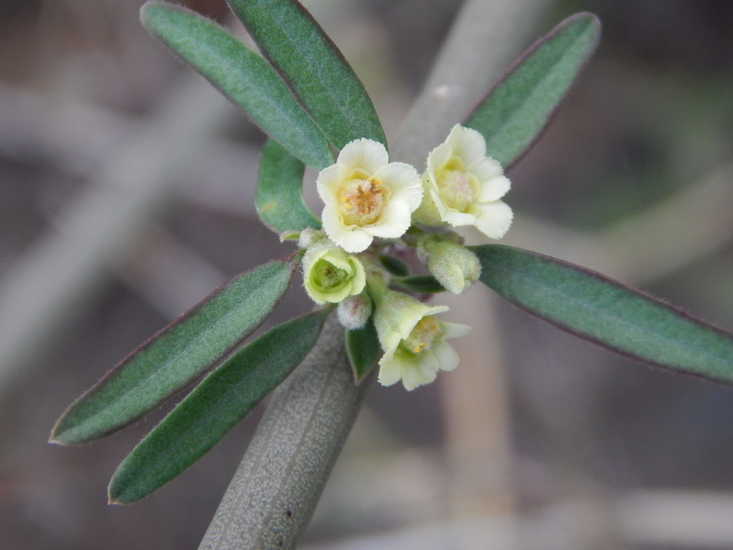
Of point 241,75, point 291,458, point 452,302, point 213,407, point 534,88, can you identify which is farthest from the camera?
point 452,302

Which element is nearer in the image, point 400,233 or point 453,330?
point 400,233

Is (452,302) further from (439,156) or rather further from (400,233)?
(400,233)

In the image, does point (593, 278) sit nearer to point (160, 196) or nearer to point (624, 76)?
point (160, 196)

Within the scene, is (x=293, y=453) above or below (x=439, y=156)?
below

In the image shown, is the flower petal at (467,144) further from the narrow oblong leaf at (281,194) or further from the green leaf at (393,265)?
the narrow oblong leaf at (281,194)

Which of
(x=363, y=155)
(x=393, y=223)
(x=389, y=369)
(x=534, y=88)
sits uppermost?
(x=534, y=88)

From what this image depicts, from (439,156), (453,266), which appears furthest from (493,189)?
(453,266)
